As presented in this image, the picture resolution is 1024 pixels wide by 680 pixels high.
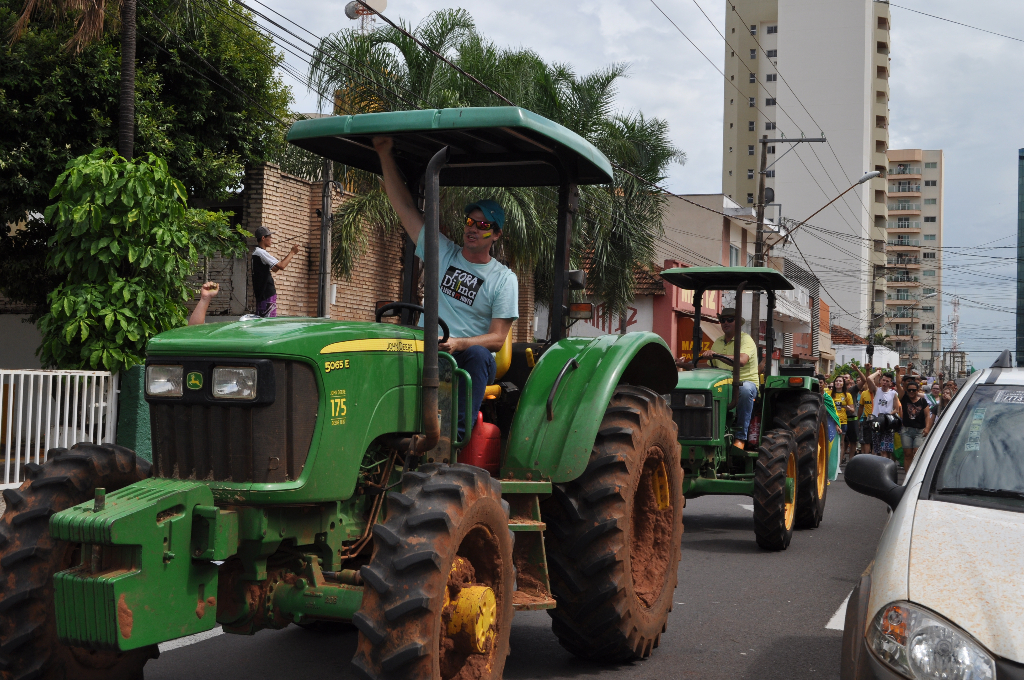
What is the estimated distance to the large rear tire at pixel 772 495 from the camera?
931 centimetres

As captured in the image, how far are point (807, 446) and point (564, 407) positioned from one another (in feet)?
19.3

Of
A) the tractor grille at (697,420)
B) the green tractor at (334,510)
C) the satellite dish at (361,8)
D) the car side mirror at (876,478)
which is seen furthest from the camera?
the satellite dish at (361,8)

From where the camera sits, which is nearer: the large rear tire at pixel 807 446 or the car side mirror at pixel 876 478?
the car side mirror at pixel 876 478

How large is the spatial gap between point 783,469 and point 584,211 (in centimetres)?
1780

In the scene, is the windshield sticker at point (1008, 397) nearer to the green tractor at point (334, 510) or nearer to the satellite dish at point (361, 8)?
the green tractor at point (334, 510)

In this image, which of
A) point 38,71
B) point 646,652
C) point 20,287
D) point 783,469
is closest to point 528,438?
point 646,652

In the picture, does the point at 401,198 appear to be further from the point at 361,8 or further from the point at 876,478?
the point at 361,8

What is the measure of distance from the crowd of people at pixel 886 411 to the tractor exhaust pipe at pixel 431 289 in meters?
10.9

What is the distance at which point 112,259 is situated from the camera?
37.3 ft

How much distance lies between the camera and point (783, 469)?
31.1 ft

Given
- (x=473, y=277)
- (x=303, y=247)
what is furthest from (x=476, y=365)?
(x=303, y=247)

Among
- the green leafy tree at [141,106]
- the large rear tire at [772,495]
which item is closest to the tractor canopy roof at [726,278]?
the large rear tire at [772,495]

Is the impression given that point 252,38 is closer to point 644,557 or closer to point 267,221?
point 267,221

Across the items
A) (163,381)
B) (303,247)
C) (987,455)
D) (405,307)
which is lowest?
(987,455)
